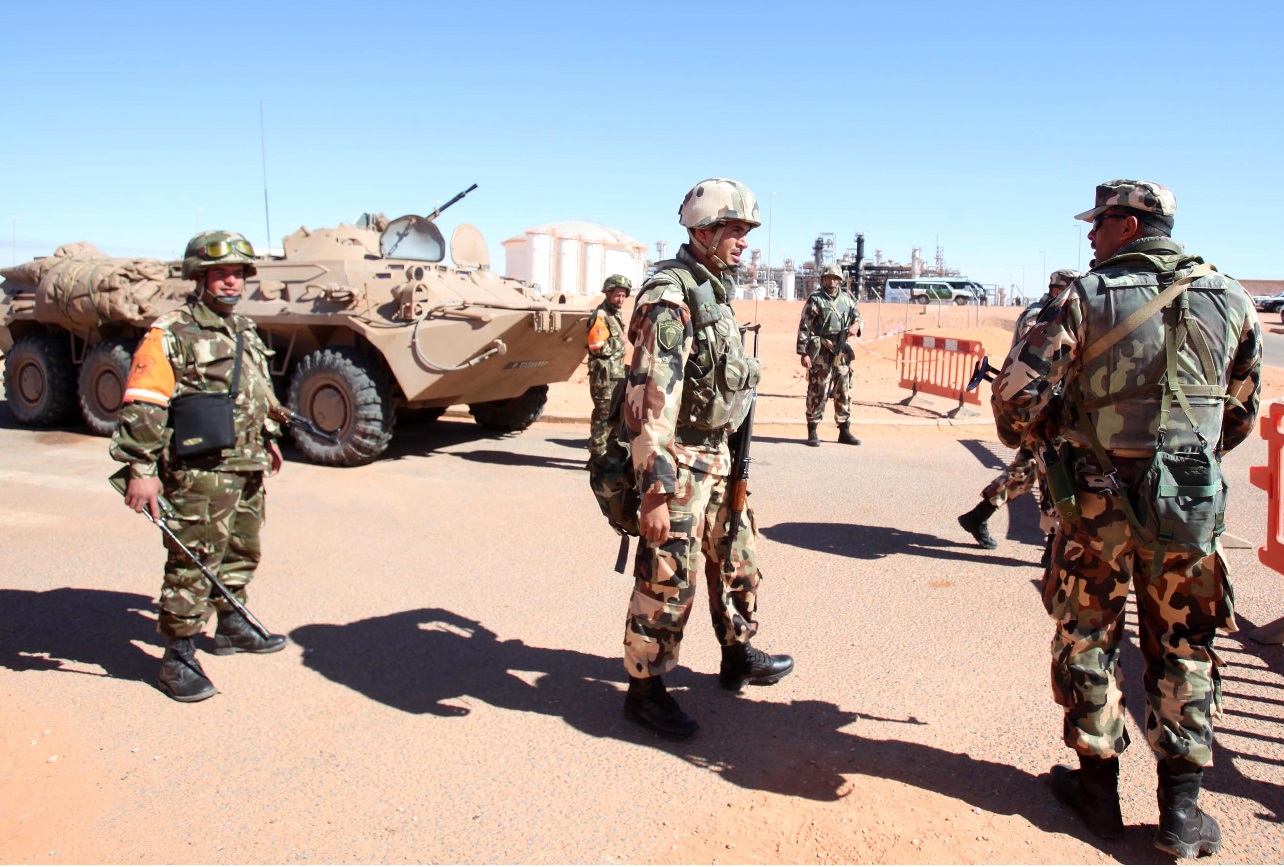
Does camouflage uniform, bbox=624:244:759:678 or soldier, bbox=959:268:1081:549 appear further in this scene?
soldier, bbox=959:268:1081:549

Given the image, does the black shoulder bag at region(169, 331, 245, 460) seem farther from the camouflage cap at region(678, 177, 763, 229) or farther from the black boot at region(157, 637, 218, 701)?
the camouflage cap at region(678, 177, 763, 229)

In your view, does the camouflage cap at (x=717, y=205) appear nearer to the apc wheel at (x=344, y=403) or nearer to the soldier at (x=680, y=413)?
the soldier at (x=680, y=413)

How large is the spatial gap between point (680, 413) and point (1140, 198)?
1.54 meters

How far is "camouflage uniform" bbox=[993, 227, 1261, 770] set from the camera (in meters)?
2.74

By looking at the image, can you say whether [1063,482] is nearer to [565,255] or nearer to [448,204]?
[448,204]

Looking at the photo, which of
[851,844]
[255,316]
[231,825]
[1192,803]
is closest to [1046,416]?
[1192,803]

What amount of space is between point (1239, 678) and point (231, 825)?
379cm

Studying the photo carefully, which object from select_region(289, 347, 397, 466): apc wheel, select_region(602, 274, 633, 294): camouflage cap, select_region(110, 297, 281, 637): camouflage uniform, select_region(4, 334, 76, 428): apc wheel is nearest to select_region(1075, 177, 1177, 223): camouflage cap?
select_region(110, 297, 281, 637): camouflage uniform

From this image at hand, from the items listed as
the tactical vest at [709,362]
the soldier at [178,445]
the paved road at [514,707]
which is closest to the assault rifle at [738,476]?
the tactical vest at [709,362]

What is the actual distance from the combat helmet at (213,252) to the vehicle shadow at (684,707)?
165cm

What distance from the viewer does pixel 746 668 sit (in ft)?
12.7

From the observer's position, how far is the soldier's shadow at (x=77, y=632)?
408cm

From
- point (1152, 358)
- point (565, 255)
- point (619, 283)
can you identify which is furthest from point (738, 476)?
point (565, 255)

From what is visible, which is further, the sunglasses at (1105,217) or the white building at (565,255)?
the white building at (565,255)
